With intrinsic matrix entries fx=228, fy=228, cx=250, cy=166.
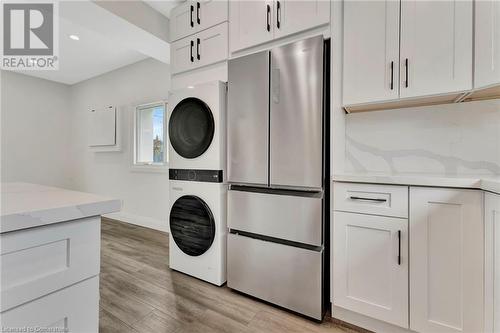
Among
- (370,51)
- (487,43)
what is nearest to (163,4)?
(370,51)

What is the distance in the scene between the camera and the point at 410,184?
4.12ft

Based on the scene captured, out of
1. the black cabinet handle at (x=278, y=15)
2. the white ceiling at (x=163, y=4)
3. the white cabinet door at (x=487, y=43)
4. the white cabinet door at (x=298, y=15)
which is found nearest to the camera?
the white cabinet door at (x=487, y=43)

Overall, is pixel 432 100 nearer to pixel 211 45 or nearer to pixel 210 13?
pixel 211 45

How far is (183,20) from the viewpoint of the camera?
2285mm

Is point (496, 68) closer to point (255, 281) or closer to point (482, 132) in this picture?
point (482, 132)

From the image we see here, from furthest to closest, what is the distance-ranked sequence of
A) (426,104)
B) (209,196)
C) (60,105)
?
(60,105) < (209,196) < (426,104)

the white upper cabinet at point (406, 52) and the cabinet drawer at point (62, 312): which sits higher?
the white upper cabinet at point (406, 52)

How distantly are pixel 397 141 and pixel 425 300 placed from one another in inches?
40.9

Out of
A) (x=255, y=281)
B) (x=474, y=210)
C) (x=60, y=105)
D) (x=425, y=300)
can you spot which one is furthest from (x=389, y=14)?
(x=60, y=105)

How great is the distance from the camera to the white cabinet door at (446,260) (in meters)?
1.13

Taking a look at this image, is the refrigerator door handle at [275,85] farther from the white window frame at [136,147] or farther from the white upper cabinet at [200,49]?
the white window frame at [136,147]

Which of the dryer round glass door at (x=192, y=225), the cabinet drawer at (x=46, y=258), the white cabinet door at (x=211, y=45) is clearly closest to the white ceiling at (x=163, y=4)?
the white cabinet door at (x=211, y=45)

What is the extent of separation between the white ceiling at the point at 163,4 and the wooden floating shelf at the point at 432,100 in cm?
208

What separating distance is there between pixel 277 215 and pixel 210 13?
74.9 inches
